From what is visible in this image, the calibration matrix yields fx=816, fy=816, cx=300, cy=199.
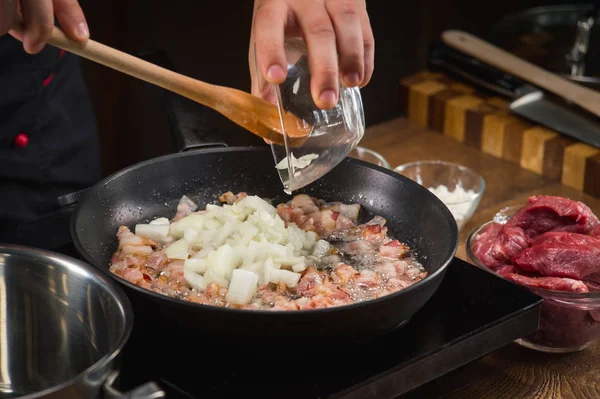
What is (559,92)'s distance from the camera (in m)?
2.03

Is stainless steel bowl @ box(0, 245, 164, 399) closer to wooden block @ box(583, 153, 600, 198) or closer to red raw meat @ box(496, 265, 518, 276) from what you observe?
red raw meat @ box(496, 265, 518, 276)

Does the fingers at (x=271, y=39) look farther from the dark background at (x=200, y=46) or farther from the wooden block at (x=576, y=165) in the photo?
the dark background at (x=200, y=46)

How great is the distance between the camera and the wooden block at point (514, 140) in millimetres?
2010

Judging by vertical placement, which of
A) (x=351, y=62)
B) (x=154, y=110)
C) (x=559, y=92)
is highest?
(x=351, y=62)

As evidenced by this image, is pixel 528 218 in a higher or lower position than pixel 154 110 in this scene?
higher

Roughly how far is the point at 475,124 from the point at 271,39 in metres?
1.05

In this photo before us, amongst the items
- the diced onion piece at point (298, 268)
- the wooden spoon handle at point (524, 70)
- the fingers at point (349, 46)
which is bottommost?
the wooden spoon handle at point (524, 70)

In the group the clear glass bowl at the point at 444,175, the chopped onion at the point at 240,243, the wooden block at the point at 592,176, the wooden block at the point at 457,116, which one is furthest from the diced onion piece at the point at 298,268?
the wooden block at the point at 457,116

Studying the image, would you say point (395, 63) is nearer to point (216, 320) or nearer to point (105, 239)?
point (105, 239)

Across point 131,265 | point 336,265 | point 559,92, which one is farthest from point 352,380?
point 559,92

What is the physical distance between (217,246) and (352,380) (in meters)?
0.36

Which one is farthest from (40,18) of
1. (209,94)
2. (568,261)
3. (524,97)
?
(524,97)

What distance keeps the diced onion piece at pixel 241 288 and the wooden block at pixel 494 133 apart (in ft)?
3.58

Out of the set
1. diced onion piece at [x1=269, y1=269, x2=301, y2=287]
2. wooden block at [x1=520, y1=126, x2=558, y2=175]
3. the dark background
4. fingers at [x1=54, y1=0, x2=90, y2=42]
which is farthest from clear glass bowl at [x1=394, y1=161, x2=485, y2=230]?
fingers at [x1=54, y1=0, x2=90, y2=42]
